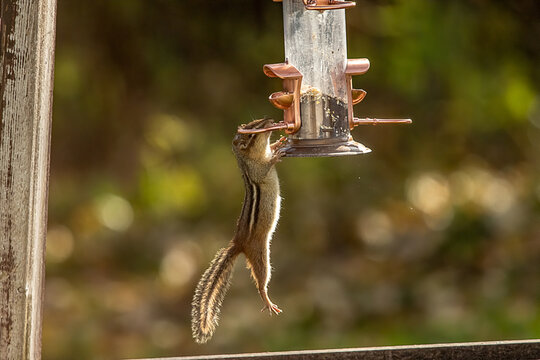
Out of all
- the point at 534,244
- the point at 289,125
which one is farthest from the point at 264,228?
the point at 534,244

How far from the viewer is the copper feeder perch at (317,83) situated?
8.63 ft

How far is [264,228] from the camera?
2.79m

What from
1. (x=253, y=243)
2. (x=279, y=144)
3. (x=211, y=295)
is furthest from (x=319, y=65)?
(x=211, y=295)

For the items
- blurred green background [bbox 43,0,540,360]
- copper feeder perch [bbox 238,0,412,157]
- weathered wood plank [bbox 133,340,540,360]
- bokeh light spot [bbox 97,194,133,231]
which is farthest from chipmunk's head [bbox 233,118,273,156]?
bokeh light spot [bbox 97,194,133,231]

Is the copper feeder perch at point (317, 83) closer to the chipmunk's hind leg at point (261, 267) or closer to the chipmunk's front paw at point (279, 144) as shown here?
the chipmunk's front paw at point (279, 144)

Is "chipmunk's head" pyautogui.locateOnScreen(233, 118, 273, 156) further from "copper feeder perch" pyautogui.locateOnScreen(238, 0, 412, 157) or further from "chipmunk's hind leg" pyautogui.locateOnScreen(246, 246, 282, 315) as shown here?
"chipmunk's hind leg" pyautogui.locateOnScreen(246, 246, 282, 315)

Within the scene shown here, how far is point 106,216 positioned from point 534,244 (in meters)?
2.95

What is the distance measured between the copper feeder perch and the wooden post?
0.79 meters

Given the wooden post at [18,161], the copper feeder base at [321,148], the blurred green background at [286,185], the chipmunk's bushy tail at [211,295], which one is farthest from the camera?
the blurred green background at [286,185]

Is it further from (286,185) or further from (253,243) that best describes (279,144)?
(286,185)

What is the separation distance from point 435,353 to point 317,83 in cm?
88

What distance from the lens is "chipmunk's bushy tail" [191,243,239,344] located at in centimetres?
268

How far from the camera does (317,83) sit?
2766 mm

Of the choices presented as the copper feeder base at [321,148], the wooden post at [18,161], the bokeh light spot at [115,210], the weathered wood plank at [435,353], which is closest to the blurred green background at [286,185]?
the bokeh light spot at [115,210]
